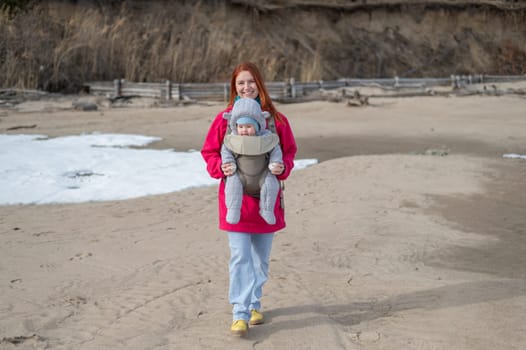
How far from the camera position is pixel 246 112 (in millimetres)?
4062

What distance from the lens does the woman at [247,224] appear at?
4.19 metres

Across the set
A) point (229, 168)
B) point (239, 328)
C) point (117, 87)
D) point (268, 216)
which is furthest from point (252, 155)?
point (117, 87)

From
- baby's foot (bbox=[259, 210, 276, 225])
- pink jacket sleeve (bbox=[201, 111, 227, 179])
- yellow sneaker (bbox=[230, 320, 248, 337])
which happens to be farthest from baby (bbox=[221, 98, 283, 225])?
yellow sneaker (bbox=[230, 320, 248, 337])

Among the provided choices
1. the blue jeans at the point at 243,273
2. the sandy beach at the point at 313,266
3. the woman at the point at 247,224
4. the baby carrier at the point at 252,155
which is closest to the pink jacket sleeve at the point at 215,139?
the woman at the point at 247,224

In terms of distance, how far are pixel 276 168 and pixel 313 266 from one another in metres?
2.14

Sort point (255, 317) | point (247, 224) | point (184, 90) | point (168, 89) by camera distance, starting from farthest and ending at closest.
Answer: point (184, 90) < point (168, 89) < point (255, 317) < point (247, 224)

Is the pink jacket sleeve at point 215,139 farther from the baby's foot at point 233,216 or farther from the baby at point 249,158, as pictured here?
the baby's foot at point 233,216

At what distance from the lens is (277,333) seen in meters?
4.31

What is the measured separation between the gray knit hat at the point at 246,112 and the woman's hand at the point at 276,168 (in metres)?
0.25

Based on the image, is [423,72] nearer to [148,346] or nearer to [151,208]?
[151,208]

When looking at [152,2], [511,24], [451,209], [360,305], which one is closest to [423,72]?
[511,24]

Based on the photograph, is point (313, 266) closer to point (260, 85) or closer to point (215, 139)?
point (215, 139)

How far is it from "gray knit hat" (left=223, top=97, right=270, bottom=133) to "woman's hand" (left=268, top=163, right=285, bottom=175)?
251 millimetres

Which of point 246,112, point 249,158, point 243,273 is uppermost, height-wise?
point 246,112
